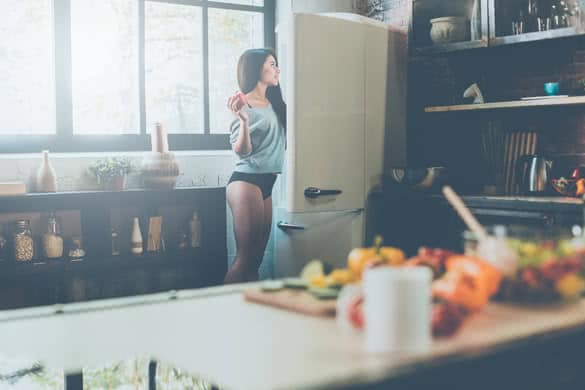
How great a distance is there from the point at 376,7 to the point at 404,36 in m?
0.48

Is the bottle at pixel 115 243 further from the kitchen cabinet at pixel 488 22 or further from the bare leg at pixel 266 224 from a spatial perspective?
the kitchen cabinet at pixel 488 22

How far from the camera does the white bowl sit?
482 cm

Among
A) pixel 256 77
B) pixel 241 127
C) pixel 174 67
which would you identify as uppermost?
pixel 174 67

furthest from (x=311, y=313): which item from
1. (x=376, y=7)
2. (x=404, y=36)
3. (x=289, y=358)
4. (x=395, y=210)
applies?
(x=376, y=7)

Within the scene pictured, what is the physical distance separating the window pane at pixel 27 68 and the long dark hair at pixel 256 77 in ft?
4.23

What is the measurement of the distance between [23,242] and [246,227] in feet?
4.81

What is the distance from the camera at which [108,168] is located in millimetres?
5078

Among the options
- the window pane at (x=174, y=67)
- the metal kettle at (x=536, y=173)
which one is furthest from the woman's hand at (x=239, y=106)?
the metal kettle at (x=536, y=173)

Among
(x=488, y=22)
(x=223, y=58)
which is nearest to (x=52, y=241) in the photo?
(x=223, y=58)

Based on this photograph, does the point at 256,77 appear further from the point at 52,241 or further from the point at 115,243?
the point at 52,241

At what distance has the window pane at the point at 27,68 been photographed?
5016 mm

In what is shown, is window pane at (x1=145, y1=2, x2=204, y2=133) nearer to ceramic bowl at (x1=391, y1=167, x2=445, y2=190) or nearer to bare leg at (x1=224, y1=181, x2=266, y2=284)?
bare leg at (x1=224, y1=181, x2=266, y2=284)

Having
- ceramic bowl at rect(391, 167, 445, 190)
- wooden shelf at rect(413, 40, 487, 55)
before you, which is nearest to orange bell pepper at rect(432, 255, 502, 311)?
ceramic bowl at rect(391, 167, 445, 190)

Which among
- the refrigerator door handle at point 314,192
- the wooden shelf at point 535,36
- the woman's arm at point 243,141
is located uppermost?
the wooden shelf at point 535,36
